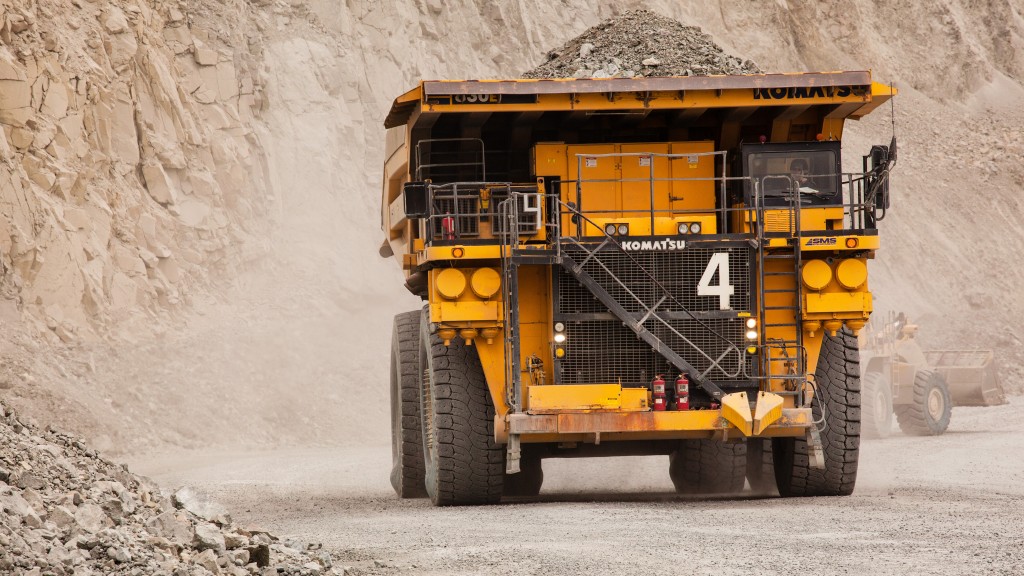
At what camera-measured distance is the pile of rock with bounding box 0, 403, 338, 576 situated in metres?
6.52

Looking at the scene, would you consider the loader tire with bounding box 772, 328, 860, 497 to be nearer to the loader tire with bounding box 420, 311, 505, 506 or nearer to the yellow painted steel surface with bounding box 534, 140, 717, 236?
the yellow painted steel surface with bounding box 534, 140, 717, 236

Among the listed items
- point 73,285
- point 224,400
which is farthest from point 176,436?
point 73,285

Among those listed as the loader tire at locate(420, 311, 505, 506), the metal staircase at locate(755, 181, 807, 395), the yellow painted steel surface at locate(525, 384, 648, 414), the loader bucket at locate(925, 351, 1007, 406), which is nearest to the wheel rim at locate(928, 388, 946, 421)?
the loader bucket at locate(925, 351, 1007, 406)

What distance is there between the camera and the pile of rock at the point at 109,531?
6.52m

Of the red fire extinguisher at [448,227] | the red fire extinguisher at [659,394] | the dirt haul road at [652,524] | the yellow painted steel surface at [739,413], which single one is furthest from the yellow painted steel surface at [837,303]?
the red fire extinguisher at [448,227]

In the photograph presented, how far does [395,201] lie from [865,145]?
32.0 m

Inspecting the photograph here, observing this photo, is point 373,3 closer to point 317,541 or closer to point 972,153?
point 972,153

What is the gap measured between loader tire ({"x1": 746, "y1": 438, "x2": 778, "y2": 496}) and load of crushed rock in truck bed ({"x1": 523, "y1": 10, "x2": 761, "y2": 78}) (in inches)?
149

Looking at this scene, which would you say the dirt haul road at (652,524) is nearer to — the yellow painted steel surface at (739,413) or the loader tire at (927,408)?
the yellow painted steel surface at (739,413)

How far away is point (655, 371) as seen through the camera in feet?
37.4

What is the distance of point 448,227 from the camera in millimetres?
11453

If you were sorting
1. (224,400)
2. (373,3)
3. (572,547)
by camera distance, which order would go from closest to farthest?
(572,547) < (224,400) < (373,3)

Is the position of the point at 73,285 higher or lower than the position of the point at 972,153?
lower

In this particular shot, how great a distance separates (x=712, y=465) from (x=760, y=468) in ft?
1.58
